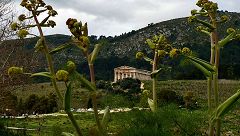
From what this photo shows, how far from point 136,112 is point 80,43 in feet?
6.86

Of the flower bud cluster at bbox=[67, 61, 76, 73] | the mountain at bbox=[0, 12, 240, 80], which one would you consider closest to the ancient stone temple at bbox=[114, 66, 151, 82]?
the flower bud cluster at bbox=[67, 61, 76, 73]

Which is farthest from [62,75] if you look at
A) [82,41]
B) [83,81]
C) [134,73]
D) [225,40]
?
[134,73]

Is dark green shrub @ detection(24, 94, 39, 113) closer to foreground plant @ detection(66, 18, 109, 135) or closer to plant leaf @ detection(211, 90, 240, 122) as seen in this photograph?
plant leaf @ detection(211, 90, 240, 122)

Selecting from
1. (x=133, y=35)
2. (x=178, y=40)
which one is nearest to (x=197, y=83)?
(x=178, y=40)

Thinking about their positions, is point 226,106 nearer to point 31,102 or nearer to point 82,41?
point 82,41

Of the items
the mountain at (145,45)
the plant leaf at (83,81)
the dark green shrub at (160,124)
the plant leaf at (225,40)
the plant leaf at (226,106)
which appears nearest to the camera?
the plant leaf at (83,81)

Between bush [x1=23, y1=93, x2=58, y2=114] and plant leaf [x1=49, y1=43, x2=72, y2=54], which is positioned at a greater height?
plant leaf [x1=49, y1=43, x2=72, y2=54]

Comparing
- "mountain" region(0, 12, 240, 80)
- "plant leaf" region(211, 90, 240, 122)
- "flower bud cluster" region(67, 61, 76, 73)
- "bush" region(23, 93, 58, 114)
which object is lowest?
"bush" region(23, 93, 58, 114)

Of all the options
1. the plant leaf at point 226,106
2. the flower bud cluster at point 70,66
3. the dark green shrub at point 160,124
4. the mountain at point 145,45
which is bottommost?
the dark green shrub at point 160,124

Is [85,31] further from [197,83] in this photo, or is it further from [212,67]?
[197,83]

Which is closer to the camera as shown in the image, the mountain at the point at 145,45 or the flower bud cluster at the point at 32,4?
the flower bud cluster at the point at 32,4

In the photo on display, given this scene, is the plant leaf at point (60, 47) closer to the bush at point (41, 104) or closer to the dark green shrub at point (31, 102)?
the bush at point (41, 104)

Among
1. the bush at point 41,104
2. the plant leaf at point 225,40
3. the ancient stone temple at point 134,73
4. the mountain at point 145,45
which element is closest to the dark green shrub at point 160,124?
the ancient stone temple at point 134,73

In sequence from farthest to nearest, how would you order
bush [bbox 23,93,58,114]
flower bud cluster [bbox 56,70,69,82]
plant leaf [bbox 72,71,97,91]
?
bush [bbox 23,93,58,114] < plant leaf [bbox 72,71,97,91] < flower bud cluster [bbox 56,70,69,82]
